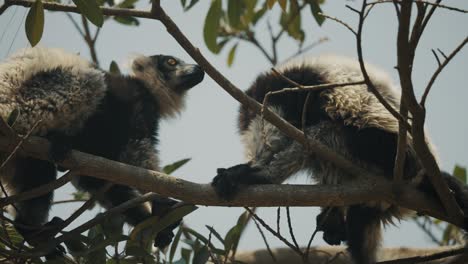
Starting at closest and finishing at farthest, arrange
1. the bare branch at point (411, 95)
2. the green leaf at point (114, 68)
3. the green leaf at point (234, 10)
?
the bare branch at point (411, 95)
the green leaf at point (234, 10)
the green leaf at point (114, 68)

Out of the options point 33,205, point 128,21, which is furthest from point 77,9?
point 128,21

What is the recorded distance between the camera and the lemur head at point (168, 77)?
7.81m

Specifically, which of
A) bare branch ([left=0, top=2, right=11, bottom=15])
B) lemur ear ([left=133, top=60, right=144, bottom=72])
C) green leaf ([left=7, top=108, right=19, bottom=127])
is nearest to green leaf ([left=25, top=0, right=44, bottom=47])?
bare branch ([left=0, top=2, right=11, bottom=15])

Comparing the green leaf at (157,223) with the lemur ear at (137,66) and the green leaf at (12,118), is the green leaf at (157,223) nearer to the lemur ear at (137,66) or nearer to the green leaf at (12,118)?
the green leaf at (12,118)

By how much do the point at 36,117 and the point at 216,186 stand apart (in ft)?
5.86

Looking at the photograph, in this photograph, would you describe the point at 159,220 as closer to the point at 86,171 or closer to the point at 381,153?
the point at 86,171

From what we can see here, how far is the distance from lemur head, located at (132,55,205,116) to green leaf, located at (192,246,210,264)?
7.77 ft

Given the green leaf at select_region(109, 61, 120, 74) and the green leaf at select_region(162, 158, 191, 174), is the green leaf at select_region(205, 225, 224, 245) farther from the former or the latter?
the green leaf at select_region(109, 61, 120, 74)

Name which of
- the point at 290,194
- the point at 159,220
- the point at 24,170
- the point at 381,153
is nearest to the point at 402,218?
the point at 381,153

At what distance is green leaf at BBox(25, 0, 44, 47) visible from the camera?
4891mm

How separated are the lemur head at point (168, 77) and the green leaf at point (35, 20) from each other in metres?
Answer: 2.88

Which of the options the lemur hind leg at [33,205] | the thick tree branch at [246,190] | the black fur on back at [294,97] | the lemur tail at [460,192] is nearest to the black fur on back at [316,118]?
the black fur on back at [294,97]

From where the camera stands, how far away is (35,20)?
193 inches

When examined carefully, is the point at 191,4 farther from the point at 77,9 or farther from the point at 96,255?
the point at 96,255
